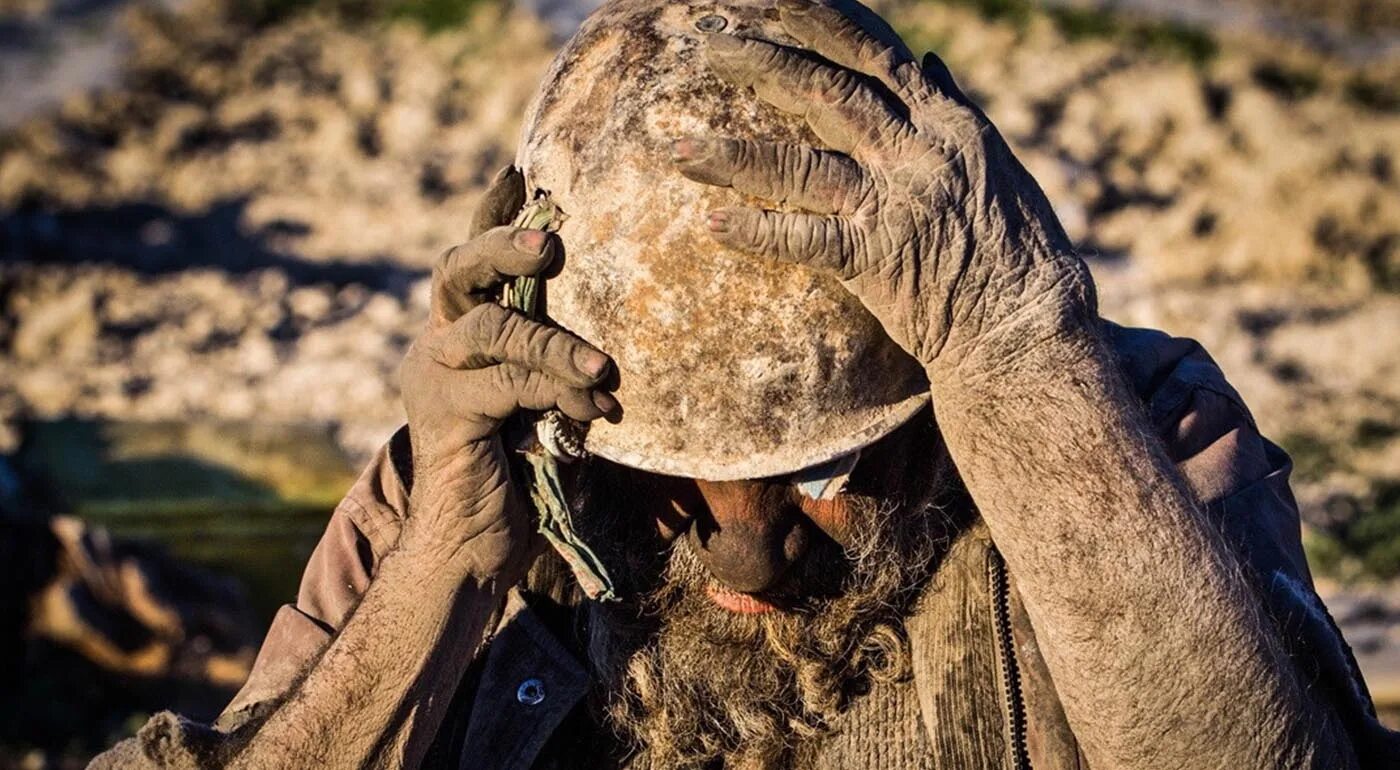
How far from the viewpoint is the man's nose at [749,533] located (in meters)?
2.82

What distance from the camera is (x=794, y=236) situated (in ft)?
7.85

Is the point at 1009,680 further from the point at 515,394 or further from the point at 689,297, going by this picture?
the point at 515,394

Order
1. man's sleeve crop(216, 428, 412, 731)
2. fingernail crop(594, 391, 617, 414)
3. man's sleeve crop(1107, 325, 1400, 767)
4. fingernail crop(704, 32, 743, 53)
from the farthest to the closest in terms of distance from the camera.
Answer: man's sleeve crop(216, 428, 412, 731) → man's sleeve crop(1107, 325, 1400, 767) → fingernail crop(594, 391, 617, 414) → fingernail crop(704, 32, 743, 53)

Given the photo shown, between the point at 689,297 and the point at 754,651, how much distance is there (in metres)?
0.87

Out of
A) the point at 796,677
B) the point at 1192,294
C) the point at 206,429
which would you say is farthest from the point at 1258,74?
the point at 796,677

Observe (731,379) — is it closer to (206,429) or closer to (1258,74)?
(206,429)

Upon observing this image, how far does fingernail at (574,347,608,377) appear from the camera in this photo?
8.39 feet

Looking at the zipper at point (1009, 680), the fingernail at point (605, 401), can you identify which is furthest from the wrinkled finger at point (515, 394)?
the zipper at point (1009, 680)

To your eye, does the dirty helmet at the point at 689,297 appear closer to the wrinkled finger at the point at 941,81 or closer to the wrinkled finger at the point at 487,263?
the wrinkled finger at the point at 487,263

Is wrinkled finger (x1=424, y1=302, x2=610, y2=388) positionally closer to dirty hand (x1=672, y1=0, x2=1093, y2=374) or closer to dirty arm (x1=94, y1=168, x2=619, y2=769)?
dirty arm (x1=94, y1=168, x2=619, y2=769)

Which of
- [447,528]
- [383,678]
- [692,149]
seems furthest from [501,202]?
[383,678]

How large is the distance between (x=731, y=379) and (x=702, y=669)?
30.6 inches

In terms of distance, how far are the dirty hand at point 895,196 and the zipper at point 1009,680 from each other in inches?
24.7

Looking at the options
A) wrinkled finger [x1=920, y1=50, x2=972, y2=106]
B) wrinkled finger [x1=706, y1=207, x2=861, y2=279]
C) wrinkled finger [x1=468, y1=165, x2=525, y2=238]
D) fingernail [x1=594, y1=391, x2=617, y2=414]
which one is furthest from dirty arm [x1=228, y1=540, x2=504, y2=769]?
wrinkled finger [x1=920, y1=50, x2=972, y2=106]
